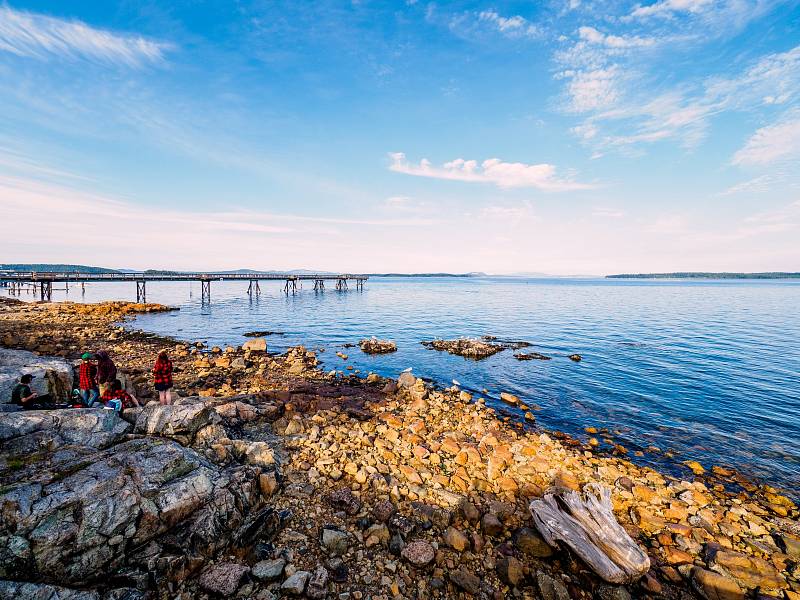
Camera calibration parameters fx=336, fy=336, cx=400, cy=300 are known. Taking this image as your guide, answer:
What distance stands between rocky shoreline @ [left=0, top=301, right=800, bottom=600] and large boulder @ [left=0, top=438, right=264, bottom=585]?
24 millimetres

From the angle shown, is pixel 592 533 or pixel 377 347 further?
pixel 377 347

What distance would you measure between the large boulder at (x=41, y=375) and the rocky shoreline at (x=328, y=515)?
12.9 feet

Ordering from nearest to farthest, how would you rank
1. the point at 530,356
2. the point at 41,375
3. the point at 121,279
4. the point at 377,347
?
the point at 41,375 → the point at 530,356 → the point at 377,347 → the point at 121,279

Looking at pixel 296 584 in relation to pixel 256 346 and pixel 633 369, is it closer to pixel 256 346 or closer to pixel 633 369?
pixel 256 346

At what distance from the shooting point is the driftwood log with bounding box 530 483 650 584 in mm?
6254

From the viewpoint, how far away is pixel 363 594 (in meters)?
5.80

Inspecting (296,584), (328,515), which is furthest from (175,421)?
(296,584)

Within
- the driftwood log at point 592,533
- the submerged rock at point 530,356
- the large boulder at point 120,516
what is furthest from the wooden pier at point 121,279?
the driftwood log at point 592,533

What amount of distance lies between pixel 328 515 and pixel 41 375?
36.3ft

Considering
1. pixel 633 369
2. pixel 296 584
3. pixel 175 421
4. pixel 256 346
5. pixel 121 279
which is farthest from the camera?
pixel 121 279

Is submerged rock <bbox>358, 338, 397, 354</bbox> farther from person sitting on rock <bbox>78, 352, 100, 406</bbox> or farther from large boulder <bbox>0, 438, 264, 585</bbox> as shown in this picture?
large boulder <bbox>0, 438, 264, 585</bbox>

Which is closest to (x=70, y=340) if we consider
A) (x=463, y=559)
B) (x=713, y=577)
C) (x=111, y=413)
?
(x=111, y=413)

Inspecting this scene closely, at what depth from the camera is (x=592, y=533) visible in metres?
6.64

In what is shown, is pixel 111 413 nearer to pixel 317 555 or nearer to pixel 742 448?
pixel 317 555
